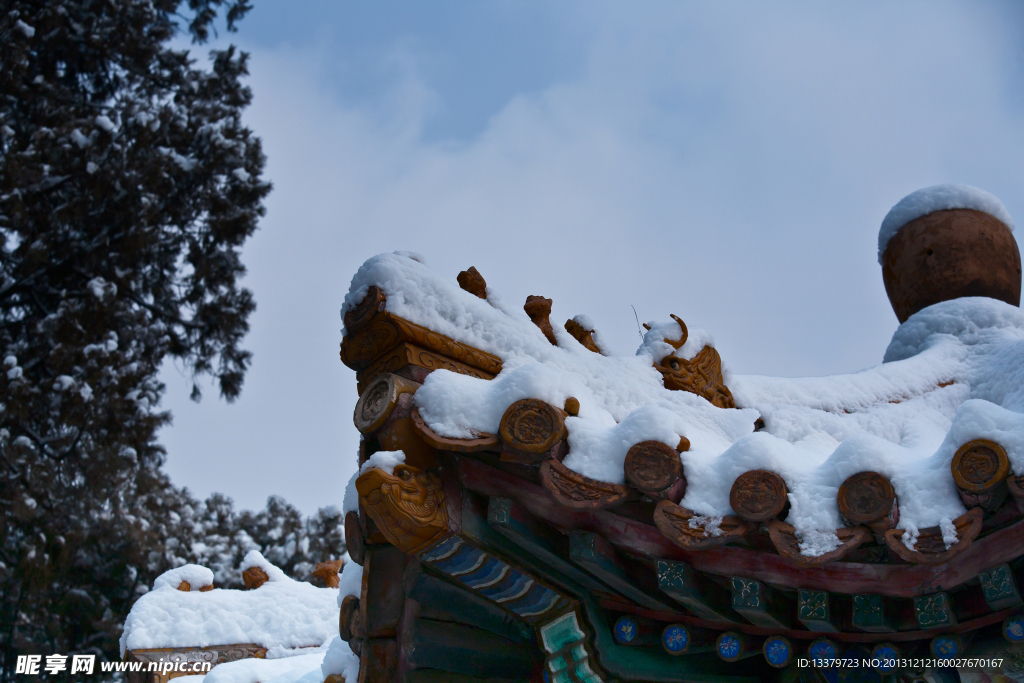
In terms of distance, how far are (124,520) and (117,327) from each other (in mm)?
2869

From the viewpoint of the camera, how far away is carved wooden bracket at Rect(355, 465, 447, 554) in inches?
87.4

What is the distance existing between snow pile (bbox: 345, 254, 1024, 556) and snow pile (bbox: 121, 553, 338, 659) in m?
3.64

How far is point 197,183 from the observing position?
35.9 feet

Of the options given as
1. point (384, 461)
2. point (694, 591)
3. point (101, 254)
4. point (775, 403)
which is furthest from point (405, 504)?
point (101, 254)

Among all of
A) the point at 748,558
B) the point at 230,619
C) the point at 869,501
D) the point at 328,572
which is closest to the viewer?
the point at 869,501

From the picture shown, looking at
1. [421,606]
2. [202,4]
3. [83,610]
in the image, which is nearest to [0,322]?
[202,4]

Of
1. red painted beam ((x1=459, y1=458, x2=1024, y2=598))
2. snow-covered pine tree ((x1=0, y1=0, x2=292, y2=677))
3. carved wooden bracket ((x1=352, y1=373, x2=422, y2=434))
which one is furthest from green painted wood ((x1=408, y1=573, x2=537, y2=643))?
snow-covered pine tree ((x1=0, y1=0, x2=292, y2=677))

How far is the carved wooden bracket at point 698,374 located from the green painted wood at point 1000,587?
4.05 feet

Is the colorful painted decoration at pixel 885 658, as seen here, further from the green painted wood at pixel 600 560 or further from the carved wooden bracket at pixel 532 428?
the carved wooden bracket at pixel 532 428

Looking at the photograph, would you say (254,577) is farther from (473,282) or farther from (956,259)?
(956,259)

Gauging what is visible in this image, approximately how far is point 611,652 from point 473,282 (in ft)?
3.89

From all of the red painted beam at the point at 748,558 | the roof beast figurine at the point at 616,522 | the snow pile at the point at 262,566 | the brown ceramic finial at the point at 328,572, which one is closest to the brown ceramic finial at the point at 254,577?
the snow pile at the point at 262,566

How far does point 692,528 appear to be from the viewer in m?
2.15

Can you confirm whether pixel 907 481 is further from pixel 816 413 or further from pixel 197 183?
pixel 197 183
